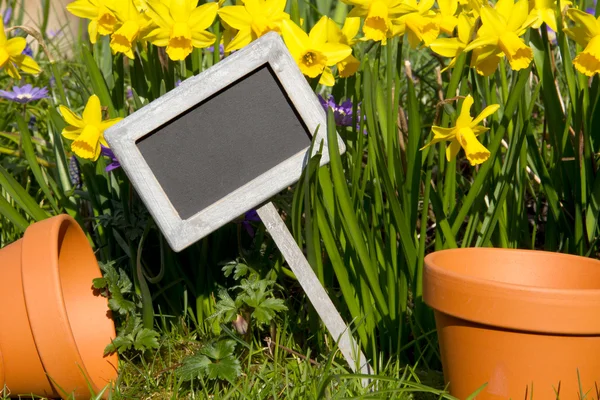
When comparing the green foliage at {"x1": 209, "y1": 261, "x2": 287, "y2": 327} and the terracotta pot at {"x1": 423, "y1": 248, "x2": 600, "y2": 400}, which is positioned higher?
the green foliage at {"x1": 209, "y1": 261, "x2": 287, "y2": 327}

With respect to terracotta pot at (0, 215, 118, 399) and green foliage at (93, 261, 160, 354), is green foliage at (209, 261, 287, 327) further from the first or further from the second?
terracotta pot at (0, 215, 118, 399)

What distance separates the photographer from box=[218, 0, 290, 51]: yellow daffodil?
142cm

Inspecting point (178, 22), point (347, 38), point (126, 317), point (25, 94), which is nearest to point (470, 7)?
point (347, 38)

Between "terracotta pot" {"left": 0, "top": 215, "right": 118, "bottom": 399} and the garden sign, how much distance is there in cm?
31

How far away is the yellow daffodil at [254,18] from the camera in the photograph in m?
1.42

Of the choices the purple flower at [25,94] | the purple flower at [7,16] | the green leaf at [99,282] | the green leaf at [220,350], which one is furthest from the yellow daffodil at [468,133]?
the purple flower at [7,16]

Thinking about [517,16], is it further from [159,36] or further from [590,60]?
[159,36]

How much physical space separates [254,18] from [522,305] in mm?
729

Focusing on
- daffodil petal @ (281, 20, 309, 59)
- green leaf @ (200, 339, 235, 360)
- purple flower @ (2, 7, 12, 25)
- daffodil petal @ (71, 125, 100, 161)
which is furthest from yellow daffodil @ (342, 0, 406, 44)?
purple flower @ (2, 7, 12, 25)

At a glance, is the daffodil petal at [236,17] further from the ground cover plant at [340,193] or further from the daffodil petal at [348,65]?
the daffodil petal at [348,65]

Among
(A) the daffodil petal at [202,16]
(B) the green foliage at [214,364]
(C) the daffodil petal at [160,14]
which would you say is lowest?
(B) the green foliage at [214,364]

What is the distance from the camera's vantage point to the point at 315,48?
1.44 m

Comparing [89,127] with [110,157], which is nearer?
[89,127]

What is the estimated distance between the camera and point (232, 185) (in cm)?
138
